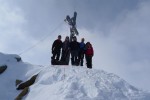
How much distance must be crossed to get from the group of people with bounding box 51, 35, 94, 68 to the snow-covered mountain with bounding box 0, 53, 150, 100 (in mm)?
2126

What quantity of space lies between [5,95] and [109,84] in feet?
14.9

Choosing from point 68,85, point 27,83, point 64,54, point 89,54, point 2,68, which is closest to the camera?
point 68,85

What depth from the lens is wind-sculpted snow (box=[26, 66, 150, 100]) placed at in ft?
46.4

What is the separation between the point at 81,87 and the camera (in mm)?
14930

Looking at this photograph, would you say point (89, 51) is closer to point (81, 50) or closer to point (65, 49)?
point (81, 50)

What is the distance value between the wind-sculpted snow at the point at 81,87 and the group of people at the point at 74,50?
9.31ft

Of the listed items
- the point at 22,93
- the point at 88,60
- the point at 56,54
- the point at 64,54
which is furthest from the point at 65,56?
the point at 22,93

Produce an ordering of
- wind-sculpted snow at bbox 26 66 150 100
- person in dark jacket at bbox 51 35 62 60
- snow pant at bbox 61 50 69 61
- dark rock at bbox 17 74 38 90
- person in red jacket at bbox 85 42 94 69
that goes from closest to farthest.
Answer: wind-sculpted snow at bbox 26 66 150 100, dark rock at bbox 17 74 38 90, person in red jacket at bbox 85 42 94 69, person in dark jacket at bbox 51 35 62 60, snow pant at bbox 61 50 69 61

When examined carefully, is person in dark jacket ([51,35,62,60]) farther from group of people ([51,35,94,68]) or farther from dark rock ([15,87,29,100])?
dark rock ([15,87,29,100])

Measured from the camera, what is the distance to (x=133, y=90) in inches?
Result: 595

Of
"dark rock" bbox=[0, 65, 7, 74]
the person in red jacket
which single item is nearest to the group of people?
the person in red jacket

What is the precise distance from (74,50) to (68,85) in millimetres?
5459

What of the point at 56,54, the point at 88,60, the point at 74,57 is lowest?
the point at 88,60

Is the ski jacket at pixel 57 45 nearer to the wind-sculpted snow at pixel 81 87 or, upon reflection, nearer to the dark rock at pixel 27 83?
the wind-sculpted snow at pixel 81 87
